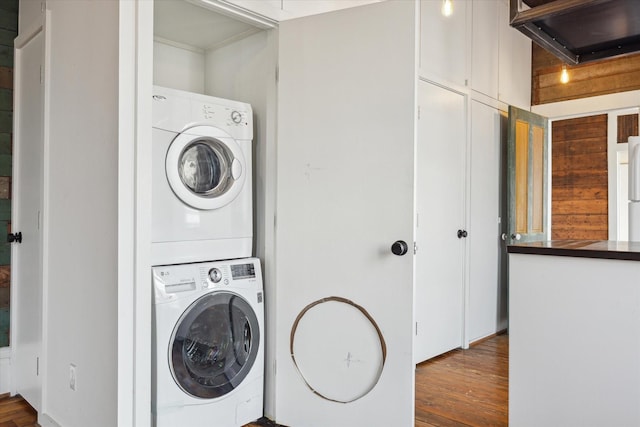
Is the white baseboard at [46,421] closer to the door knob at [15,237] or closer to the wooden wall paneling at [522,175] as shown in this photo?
the door knob at [15,237]

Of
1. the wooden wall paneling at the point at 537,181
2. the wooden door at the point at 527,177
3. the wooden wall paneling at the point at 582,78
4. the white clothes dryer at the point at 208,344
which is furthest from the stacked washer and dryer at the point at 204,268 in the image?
the wooden wall paneling at the point at 582,78

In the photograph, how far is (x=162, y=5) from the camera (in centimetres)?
232

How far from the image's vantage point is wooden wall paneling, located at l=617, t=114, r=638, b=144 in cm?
508

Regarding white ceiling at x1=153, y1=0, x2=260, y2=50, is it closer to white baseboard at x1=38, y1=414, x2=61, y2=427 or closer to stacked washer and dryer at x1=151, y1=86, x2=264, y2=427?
stacked washer and dryer at x1=151, y1=86, x2=264, y2=427

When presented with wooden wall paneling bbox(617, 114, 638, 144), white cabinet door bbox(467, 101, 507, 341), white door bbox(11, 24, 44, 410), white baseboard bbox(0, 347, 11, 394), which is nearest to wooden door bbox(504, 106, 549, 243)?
white cabinet door bbox(467, 101, 507, 341)

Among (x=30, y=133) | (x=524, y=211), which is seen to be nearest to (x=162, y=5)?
(x=30, y=133)

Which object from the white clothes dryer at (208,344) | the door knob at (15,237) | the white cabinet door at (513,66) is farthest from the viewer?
the white cabinet door at (513,66)

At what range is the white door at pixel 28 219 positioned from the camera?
102 inches

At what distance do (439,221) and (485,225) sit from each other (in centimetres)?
72

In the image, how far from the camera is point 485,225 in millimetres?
4027

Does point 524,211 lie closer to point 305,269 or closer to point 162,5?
point 305,269

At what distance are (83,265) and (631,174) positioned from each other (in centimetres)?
291

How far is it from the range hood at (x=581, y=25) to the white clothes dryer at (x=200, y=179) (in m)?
1.39

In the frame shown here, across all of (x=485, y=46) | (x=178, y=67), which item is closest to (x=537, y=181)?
(x=485, y=46)
